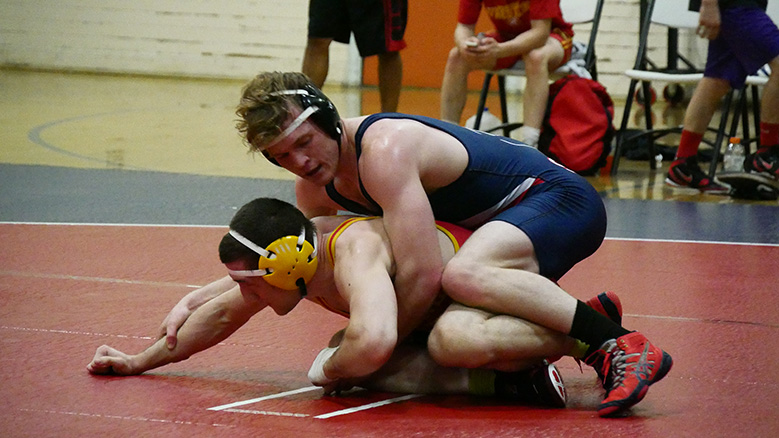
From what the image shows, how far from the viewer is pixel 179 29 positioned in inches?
441

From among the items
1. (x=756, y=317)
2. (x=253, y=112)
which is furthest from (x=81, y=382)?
(x=756, y=317)

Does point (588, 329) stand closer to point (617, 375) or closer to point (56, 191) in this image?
point (617, 375)

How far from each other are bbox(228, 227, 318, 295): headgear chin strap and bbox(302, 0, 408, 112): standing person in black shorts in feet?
11.6

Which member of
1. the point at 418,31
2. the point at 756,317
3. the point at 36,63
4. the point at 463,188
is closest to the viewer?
the point at 463,188

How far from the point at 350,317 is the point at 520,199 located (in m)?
0.67

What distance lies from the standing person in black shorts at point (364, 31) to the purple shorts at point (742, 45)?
1.82 m

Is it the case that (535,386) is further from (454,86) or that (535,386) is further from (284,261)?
(454,86)

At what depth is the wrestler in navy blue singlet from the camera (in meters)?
2.52

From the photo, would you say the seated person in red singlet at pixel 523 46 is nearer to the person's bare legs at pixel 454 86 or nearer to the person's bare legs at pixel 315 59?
the person's bare legs at pixel 454 86

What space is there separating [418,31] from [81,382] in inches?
342

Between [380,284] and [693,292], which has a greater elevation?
[380,284]

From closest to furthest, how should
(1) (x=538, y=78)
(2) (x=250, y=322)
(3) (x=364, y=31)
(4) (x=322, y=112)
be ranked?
1. (4) (x=322, y=112)
2. (2) (x=250, y=322)
3. (1) (x=538, y=78)
4. (3) (x=364, y=31)

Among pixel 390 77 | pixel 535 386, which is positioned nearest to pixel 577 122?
pixel 390 77

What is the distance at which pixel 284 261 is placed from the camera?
227cm
